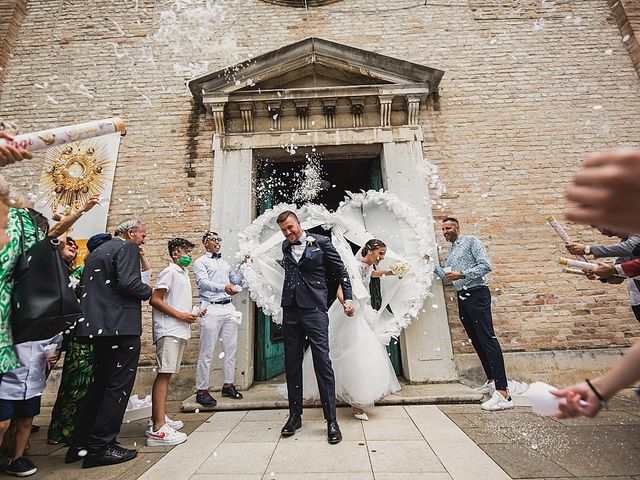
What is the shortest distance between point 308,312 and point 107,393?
1940 mm

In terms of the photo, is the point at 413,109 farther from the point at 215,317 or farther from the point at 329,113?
the point at 215,317

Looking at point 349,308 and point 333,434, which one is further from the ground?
point 349,308

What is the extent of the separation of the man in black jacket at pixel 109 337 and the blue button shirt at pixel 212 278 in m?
1.37

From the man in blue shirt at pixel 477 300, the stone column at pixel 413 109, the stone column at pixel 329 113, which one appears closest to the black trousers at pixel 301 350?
the man in blue shirt at pixel 477 300

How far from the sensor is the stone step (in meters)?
4.11

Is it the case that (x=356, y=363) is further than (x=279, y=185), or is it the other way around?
(x=279, y=185)

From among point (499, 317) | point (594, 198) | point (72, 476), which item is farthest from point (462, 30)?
point (72, 476)

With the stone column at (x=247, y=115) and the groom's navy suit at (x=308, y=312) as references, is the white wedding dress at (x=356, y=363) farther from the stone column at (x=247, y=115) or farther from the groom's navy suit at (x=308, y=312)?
the stone column at (x=247, y=115)

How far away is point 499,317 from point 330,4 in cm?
696

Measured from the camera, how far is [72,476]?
2.65 metres

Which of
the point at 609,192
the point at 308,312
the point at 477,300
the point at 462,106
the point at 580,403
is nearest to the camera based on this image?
the point at 609,192

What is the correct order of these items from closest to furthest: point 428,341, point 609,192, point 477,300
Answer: point 609,192 → point 477,300 → point 428,341

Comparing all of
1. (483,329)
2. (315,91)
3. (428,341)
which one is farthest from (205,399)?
(315,91)

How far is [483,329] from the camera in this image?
426 centimetres
